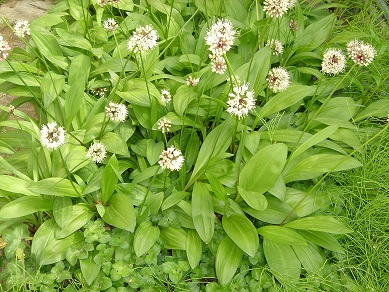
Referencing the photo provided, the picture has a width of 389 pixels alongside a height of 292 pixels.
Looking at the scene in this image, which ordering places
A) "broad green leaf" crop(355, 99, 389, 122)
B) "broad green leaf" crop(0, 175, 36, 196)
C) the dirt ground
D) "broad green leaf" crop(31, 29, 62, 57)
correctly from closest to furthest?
"broad green leaf" crop(0, 175, 36, 196) → "broad green leaf" crop(355, 99, 389, 122) → "broad green leaf" crop(31, 29, 62, 57) → the dirt ground

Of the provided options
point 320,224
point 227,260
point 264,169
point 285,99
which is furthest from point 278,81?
point 227,260

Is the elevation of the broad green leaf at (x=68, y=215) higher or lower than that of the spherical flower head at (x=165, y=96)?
lower

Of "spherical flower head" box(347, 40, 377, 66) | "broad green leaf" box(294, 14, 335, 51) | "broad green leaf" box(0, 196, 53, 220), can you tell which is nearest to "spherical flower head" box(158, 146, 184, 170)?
"broad green leaf" box(0, 196, 53, 220)

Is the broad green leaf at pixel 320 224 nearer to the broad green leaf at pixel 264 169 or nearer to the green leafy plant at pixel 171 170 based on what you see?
the green leafy plant at pixel 171 170

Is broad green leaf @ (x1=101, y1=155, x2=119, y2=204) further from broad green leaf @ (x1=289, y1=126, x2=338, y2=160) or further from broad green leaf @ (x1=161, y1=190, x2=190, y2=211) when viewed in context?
broad green leaf @ (x1=289, y1=126, x2=338, y2=160)

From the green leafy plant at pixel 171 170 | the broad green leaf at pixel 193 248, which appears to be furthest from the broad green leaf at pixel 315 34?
the broad green leaf at pixel 193 248

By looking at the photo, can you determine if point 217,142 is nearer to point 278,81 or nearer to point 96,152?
point 278,81
